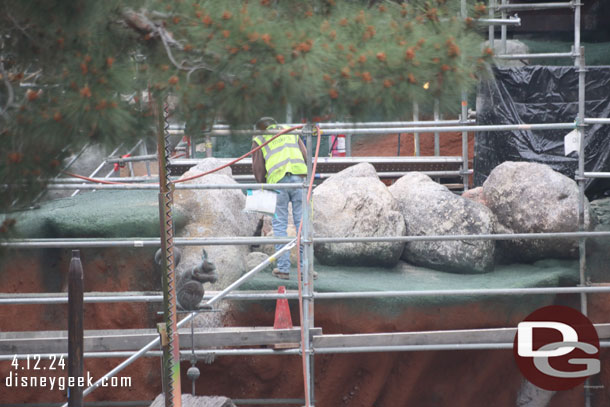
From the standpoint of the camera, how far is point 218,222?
23.1 feet

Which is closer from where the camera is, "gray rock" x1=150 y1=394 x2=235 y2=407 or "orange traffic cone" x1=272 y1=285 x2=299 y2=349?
"gray rock" x1=150 y1=394 x2=235 y2=407

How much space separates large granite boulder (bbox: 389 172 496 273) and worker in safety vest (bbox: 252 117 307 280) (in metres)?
1.10

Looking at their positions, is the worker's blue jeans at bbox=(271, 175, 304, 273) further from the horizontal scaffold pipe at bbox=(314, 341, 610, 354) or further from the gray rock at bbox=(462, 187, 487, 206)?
the gray rock at bbox=(462, 187, 487, 206)

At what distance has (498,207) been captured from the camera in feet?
23.1

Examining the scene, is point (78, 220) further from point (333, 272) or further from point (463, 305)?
point (463, 305)

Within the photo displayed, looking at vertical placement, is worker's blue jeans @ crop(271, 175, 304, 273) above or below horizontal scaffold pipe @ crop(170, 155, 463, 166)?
below

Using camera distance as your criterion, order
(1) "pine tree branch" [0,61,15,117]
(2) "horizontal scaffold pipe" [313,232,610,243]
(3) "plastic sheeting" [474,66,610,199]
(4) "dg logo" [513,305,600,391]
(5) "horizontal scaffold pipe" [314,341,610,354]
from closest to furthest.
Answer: (1) "pine tree branch" [0,61,15,117], (2) "horizontal scaffold pipe" [313,232,610,243], (5) "horizontal scaffold pipe" [314,341,610,354], (4) "dg logo" [513,305,600,391], (3) "plastic sheeting" [474,66,610,199]

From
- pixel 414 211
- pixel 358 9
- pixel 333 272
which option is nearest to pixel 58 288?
pixel 333 272

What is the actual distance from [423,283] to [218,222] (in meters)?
1.87

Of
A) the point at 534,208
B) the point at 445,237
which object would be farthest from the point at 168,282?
the point at 534,208

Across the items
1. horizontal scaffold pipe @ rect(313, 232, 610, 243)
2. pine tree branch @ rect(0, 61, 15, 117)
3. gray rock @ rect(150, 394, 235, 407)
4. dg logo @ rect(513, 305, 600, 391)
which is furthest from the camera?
dg logo @ rect(513, 305, 600, 391)

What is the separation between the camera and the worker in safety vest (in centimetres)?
638

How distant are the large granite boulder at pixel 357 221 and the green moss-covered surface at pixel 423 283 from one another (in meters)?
0.12

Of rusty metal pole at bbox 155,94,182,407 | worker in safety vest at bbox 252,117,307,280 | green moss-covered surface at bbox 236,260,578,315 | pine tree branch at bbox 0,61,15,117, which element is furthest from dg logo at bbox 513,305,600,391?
pine tree branch at bbox 0,61,15,117
